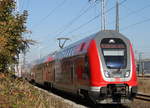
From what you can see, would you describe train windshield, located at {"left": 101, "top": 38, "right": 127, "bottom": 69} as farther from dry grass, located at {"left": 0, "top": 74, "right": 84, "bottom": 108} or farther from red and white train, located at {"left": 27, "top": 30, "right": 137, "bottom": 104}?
dry grass, located at {"left": 0, "top": 74, "right": 84, "bottom": 108}

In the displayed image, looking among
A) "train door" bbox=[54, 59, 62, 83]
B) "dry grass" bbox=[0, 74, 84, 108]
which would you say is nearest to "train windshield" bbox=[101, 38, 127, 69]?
Answer: "dry grass" bbox=[0, 74, 84, 108]

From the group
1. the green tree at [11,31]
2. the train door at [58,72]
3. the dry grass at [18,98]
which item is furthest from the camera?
the train door at [58,72]

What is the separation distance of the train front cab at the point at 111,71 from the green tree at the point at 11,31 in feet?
8.97

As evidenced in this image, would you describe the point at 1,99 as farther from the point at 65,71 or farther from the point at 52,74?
the point at 52,74

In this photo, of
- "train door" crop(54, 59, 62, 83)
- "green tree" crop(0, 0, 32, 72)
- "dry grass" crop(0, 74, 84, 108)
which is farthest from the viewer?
"train door" crop(54, 59, 62, 83)

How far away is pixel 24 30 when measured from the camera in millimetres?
13938

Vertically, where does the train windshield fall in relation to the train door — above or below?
above

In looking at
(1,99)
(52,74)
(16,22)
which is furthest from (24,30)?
(52,74)

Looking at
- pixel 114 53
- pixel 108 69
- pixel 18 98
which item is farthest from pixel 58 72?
pixel 18 98

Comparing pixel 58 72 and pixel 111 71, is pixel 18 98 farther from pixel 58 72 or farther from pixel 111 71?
pixel 58 72

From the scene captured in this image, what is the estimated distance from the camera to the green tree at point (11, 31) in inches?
507

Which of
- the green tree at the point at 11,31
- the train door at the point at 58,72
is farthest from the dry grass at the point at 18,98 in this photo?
the train door at the point at 58,72

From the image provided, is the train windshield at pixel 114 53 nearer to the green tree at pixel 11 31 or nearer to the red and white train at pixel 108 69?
the red and white train at pixel 108 69

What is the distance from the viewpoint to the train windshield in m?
13.6
